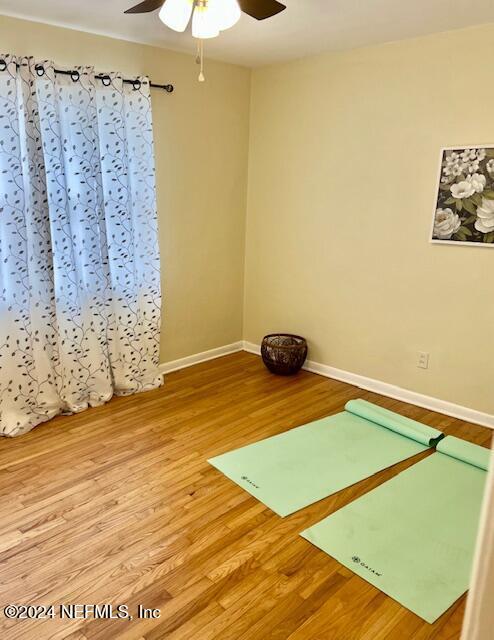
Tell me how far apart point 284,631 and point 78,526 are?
1003mm

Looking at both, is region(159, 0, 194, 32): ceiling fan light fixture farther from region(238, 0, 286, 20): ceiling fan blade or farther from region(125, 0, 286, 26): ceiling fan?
region(238, 0, 286, 20): ceiling fan blade

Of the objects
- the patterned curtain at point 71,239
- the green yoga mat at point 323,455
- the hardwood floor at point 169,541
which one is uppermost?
the patterned curtain at point 71,239

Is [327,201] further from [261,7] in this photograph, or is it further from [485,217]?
[261,7]

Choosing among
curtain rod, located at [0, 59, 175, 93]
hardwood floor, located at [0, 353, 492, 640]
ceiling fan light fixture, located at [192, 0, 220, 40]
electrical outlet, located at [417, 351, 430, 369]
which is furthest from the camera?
electrical outlet, located at [417, 351, 430, 369]

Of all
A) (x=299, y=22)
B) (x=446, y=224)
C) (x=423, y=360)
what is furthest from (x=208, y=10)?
(x=423, y=360)

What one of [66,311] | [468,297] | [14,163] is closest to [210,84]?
[14,163]

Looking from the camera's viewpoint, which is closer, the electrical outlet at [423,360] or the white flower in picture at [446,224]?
the white flower in picture at [446,224]

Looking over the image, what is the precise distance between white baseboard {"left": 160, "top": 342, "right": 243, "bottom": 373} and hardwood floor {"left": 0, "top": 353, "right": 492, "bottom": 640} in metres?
0.72

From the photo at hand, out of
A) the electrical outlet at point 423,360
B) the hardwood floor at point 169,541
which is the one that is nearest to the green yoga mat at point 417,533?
the hardwood floor at point 169,541

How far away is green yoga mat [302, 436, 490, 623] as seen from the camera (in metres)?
1.87

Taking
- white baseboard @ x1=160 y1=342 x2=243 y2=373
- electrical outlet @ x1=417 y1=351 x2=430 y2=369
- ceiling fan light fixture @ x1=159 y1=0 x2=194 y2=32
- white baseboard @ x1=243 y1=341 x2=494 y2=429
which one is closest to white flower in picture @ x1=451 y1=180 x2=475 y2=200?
electrical outlet @ x1=417 y1=351 x2=430 y2=369

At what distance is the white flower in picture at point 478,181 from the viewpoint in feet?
9.56

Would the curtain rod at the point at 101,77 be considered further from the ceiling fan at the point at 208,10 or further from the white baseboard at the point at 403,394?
the white baseboard at the point at 403,394

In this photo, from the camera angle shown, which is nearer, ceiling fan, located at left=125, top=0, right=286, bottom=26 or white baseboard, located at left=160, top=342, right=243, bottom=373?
ceiling fan, located at left=125, top=0, right=286, bottom=26
